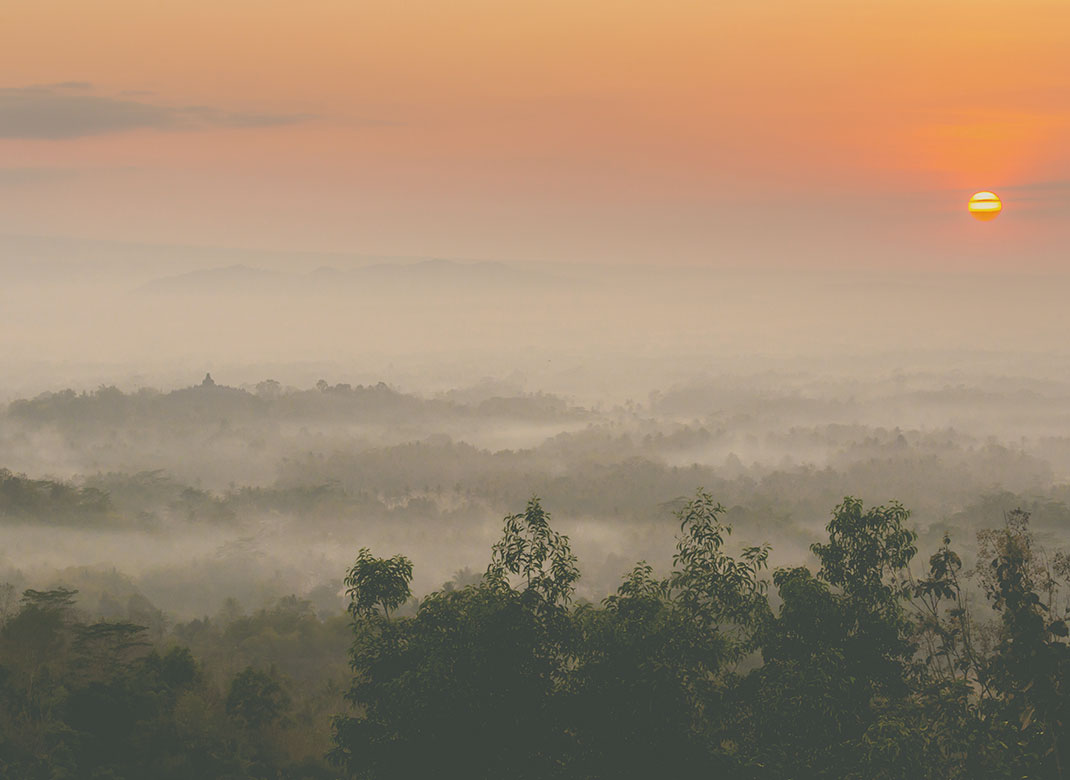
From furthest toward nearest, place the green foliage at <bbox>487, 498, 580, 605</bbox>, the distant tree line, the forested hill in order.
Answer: the green foliage at <bbox>487, 498, 580, 605</bbox>
the distant tree line
the forested hill

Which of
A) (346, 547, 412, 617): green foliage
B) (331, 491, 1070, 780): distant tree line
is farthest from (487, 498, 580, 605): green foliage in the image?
(346, 547, 412, 617): green foliage

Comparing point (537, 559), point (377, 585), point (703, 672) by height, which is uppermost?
point (537, 559)

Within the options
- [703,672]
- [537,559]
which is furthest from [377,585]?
[703,672]

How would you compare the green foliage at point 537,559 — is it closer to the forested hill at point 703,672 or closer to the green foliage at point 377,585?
the forested hill at point 703,672

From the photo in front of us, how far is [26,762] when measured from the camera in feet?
162

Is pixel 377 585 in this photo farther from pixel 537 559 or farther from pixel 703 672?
pixel 703 672

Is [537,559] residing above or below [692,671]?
above

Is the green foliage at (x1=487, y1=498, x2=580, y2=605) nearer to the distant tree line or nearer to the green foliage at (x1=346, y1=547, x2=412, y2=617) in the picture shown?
the distant tree line

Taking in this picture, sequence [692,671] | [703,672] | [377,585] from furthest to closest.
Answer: [377,585]
[703,672]
[692,671]

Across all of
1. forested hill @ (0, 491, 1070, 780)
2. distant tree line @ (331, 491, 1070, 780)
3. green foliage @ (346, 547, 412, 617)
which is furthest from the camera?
green foliage @ (346, 547, 412, 617)

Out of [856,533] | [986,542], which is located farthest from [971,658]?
[856,533]

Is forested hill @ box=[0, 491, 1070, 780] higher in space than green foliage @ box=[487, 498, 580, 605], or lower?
lower

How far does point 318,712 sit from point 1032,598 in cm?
7220

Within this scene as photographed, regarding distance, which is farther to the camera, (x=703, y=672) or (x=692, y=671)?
(x=703, y=672)
